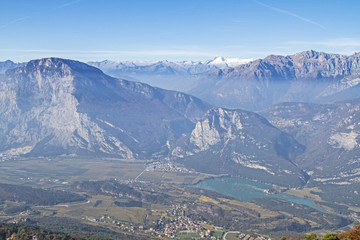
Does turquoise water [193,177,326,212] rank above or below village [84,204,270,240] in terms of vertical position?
below

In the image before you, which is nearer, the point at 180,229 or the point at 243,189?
the point at 180,229

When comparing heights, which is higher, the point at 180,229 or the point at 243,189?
the point at 180,229

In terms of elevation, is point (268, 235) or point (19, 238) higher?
point (19, 238)

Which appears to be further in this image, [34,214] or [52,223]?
[34,214]

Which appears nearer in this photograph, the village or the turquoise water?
the village

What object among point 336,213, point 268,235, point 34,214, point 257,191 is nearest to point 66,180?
point 34,214

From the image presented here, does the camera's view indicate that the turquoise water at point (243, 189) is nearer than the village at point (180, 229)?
No

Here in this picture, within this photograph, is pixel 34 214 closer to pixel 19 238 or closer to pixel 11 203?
pixel 11 203

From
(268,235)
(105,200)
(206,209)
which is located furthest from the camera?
(105,200)
